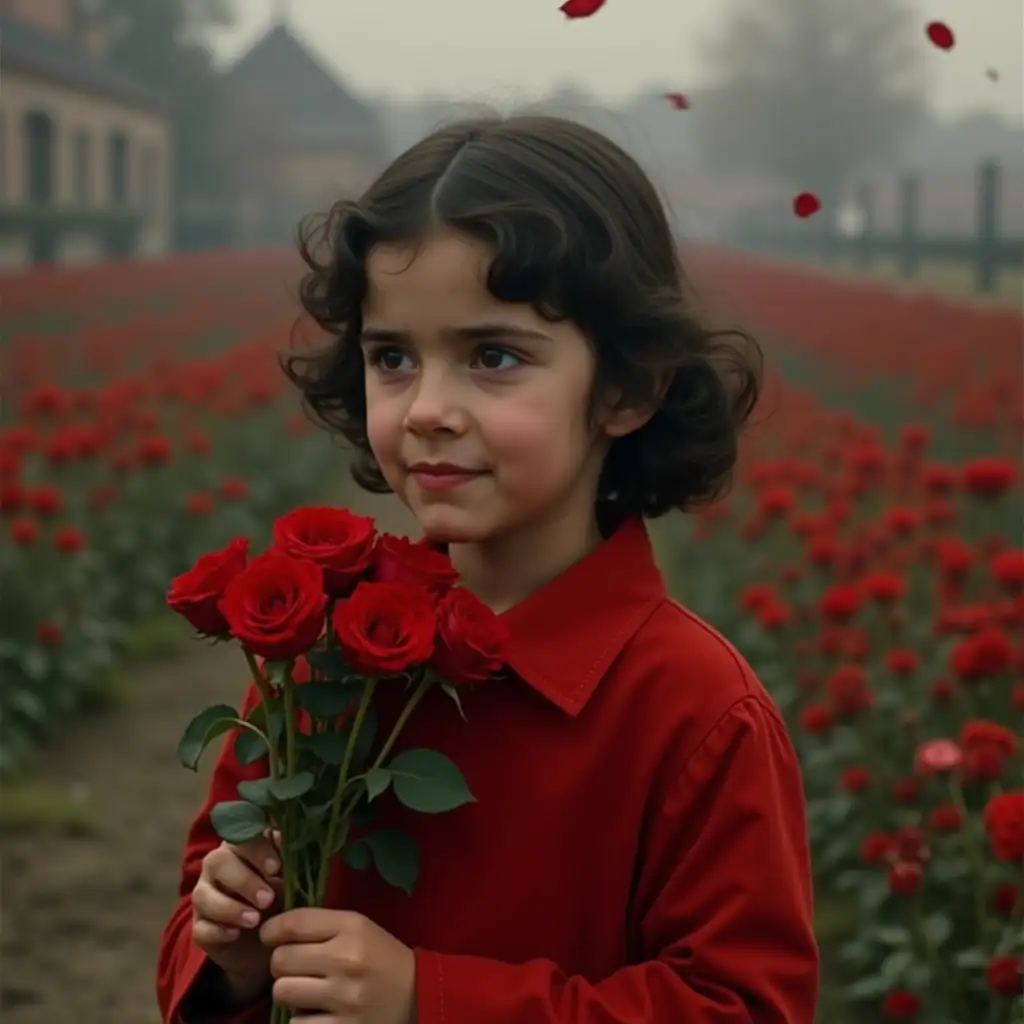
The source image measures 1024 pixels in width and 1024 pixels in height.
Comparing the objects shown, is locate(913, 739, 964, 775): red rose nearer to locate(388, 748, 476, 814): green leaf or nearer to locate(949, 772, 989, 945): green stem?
locate(949, 772, 989, 945): green stem

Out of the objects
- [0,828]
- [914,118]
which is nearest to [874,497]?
[914,118]

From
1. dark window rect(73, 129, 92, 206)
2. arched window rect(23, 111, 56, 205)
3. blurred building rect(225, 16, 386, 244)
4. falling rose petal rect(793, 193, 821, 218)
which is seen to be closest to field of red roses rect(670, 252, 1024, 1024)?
falling rose petal rect(793, 193, 821, 218)

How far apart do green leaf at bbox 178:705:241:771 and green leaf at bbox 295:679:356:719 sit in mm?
60

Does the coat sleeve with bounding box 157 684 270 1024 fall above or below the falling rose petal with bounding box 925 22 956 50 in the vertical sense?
below

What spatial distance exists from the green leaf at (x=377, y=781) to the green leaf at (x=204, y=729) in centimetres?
12

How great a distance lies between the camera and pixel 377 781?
3.49 feet

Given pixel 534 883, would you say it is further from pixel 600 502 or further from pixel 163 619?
pixel 163 619

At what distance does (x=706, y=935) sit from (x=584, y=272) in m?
0.52

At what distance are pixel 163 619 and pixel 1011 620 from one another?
3.25 meters

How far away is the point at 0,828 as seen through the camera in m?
3.55

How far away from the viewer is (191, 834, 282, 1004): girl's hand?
1.14 metres

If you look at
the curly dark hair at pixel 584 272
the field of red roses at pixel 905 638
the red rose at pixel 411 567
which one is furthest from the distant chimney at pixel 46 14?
the red rose at pixel 411 567

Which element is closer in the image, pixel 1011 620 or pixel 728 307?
pixel 728 307

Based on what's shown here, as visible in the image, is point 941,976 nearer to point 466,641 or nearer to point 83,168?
point 466,641
